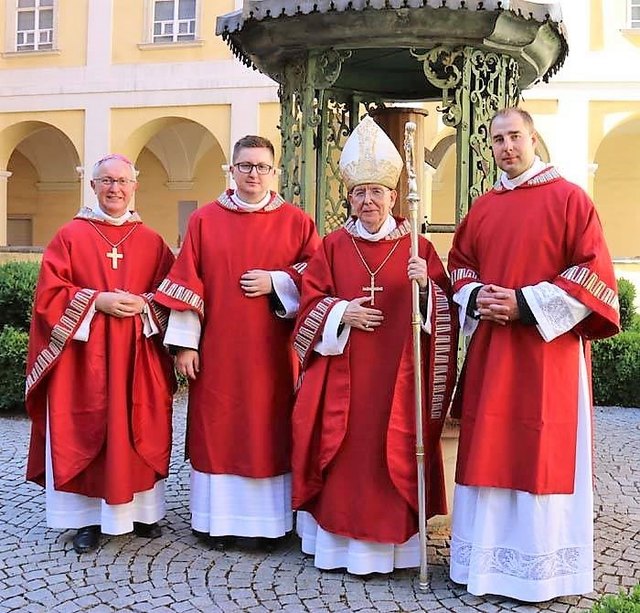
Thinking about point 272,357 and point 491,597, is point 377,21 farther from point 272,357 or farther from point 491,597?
point 491,597

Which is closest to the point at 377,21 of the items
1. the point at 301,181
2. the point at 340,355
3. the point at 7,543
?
the point at 301,181

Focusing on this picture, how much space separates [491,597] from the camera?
412 cm

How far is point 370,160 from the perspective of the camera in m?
4.26

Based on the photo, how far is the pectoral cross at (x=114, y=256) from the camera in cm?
478

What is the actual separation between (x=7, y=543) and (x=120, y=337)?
4.34 feet

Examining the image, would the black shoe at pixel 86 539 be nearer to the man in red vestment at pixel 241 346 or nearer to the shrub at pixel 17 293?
the man in red vestment at pixel 241 346

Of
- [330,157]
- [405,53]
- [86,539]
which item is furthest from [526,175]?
[86,539]

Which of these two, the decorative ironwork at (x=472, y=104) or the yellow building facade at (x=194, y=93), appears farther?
the yellow building facade at (x=194, y=93)

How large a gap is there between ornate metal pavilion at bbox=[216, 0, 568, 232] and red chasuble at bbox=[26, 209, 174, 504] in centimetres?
138

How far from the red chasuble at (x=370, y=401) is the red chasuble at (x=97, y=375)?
85 cm

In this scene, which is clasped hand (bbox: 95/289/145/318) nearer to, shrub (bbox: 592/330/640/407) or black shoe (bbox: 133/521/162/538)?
black shoe (bbox: 133/521/162/538)

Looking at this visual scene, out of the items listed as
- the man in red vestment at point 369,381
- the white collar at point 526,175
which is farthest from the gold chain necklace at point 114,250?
the white collar at point 526,175

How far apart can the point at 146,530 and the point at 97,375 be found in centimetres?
93

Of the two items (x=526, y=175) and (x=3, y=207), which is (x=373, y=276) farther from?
(x=3, y=207)
